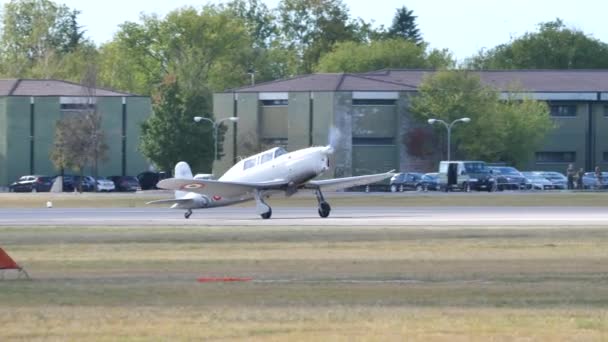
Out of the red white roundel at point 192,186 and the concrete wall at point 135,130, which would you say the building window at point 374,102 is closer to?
the concrete wall at point 135,130

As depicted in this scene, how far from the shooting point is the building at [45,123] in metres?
107

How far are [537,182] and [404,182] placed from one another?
9.20 metres

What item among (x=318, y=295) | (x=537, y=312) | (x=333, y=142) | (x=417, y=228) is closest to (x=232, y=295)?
(x=318, y=295)

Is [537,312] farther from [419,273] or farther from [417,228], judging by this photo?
[417,228]

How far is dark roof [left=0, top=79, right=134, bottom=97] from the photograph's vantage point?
358 ft

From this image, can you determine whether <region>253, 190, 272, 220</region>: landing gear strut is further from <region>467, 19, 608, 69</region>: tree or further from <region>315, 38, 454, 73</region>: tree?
<region>467, 19, 608, 69</region>: tree

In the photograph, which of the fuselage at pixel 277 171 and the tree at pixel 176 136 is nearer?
the fuselage at pixel 277 171

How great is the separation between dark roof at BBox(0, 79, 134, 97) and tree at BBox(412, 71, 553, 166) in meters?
24.7

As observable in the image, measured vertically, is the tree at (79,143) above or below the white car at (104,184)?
above

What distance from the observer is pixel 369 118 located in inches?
4198

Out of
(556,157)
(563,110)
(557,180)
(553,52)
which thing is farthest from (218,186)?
(553,52)

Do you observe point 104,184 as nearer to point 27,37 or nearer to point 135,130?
point 135,130

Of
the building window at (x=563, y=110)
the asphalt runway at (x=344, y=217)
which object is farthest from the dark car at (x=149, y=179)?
the asphalt runway at (x=344, y=217)

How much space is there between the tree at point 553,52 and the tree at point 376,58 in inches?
304
